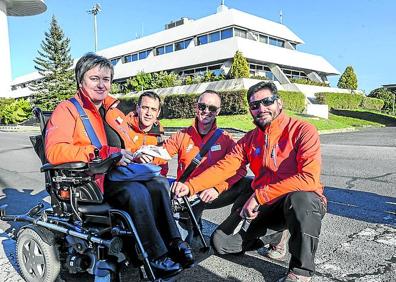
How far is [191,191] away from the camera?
3.48 m

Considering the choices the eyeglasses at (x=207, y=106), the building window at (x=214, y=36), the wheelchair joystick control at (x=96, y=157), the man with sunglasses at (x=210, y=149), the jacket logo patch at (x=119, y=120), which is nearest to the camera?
the wheelchair joystick control at (x=96, y=157)

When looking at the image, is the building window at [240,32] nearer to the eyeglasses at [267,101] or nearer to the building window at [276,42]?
the building window at [276,42]

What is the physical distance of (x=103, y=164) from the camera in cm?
264

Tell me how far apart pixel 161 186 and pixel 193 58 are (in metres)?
38.4

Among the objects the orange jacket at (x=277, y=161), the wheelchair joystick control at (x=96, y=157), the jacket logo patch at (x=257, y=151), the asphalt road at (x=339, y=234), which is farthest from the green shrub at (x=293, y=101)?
the wheelchair joystick control at (x=96, y=157)

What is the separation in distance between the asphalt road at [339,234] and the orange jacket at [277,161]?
0.71 meters

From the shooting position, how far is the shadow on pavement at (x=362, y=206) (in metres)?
4.78

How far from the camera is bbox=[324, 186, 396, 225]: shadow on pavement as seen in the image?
4779 mm

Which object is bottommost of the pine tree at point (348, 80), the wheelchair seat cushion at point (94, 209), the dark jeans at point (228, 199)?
the dark jeans at point (228, 199)

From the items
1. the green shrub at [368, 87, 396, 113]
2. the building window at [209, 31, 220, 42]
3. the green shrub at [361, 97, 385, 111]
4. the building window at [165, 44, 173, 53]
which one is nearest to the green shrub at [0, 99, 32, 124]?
the building window at [165, 44, 173, 53]

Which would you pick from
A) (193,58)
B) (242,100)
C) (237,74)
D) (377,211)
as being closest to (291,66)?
(193,58)

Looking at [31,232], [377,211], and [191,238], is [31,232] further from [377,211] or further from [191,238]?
[377,211]

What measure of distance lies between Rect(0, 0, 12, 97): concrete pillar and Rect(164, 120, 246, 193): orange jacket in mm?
56197

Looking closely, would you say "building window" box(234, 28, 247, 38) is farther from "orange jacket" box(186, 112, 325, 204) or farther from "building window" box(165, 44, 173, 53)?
"orange jacket" box(186, 112, 325, 204)
